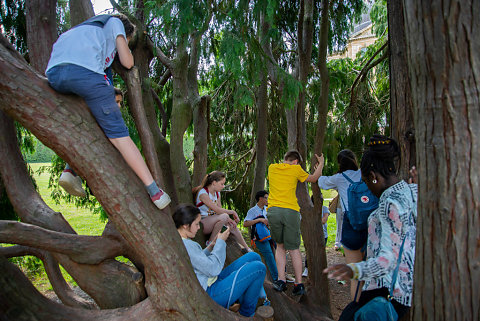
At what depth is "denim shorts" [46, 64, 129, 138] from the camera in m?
1.95

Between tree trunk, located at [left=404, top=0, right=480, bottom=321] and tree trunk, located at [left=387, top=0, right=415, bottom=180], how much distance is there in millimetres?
1092

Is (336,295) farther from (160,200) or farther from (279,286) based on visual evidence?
(160,200)

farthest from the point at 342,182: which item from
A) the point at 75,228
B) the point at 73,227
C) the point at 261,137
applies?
the point at 73,227

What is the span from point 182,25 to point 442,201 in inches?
106

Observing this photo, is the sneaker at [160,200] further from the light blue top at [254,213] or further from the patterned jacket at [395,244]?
the light blue top at [254,213]

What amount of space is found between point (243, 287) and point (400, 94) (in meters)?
1.71

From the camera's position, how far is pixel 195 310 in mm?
2225

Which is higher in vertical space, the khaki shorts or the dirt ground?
the khaki shorts

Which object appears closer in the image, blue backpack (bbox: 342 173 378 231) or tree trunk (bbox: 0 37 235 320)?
tree trunk (bbox: 0 37 235 320)

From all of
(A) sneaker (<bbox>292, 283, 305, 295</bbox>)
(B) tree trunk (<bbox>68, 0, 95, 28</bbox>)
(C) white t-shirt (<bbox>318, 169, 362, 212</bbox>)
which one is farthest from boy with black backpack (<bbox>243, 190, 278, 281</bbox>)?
(B) tree trunk (<bbox>68, 0, 95, 28</bbox>)

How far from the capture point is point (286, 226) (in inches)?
157

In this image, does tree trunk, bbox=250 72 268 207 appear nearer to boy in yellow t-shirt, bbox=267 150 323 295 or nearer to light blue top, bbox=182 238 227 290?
boy in yellow t-shirt, bbox=267 150 323 295

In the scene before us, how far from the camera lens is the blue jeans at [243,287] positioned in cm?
273

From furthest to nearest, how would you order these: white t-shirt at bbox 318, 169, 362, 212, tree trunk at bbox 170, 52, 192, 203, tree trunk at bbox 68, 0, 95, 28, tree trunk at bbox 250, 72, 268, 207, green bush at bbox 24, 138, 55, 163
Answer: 1. green bush at bbox 24, 138, 55, 163
2. tree trunk at bbox 250, 72, 268, 207
3. tree trunk at bbox 170, 52, 192, 203
4. white t-shirt at bbox 318, 169, 362, 212
5. tree trunk at bbox 68, 0, 95, 28
